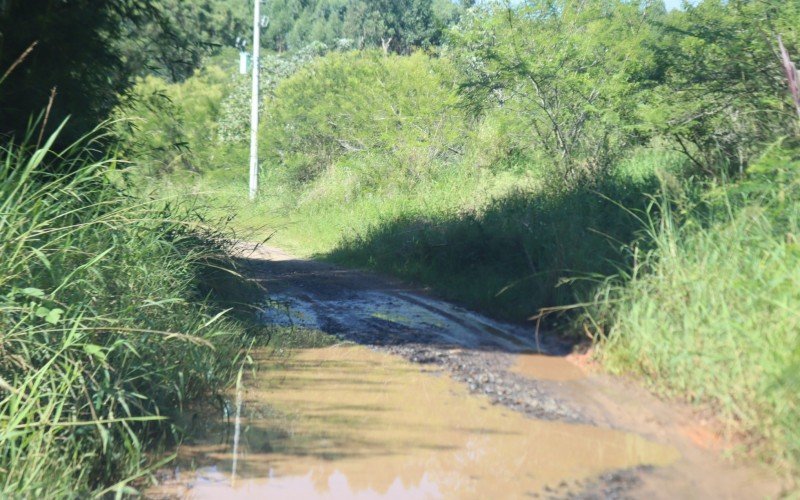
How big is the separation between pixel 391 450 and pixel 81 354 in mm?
1858

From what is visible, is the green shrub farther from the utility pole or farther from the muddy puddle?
the muddy puddle

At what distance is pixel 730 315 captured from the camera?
5.69 metres

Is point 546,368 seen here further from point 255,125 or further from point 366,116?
point 255,125

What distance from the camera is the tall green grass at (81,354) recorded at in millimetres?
4395

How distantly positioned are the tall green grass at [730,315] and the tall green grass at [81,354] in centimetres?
290

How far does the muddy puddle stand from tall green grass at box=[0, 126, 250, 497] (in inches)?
14.2

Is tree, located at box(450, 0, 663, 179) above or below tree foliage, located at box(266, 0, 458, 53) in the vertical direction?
below

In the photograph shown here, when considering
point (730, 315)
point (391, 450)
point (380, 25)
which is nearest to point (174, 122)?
point (391, 450)

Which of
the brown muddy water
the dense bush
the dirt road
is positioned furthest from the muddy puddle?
the dense bush

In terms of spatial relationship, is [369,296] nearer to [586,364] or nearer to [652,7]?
[586,364]

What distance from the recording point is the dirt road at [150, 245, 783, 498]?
4715 millimetres

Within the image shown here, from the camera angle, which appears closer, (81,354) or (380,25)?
(81,354)

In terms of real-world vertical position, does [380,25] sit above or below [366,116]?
above

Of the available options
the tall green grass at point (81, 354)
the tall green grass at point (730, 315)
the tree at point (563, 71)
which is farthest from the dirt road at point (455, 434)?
the tree at point (563, 71)
